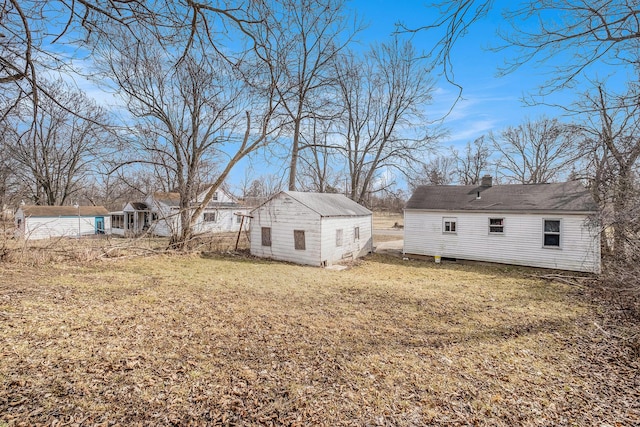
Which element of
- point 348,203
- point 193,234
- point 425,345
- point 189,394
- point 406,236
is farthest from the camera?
point 348,203

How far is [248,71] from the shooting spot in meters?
4.13

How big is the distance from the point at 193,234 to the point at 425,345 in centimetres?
1205

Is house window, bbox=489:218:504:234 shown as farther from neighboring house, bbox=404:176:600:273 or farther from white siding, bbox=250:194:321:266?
white siding, bbox=250:194:321:266

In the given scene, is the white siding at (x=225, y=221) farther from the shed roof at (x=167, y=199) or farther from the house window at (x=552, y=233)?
the house window at (x=552, y=233)

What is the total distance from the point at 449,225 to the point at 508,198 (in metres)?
2.67

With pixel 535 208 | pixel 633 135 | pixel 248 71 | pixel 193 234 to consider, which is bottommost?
pixel 193 234

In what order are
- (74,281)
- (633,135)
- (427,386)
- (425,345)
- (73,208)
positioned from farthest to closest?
(73,208), (74,281), (633,135), (425,345), (427,386)

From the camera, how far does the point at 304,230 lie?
41.3ft

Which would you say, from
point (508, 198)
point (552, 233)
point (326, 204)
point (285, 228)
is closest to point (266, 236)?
point (285, 228)

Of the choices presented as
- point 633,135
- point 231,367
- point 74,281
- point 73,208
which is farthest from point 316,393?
point 73,208

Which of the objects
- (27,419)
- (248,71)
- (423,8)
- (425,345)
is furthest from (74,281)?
(423,8)

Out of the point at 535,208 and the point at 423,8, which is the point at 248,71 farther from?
the point at 535,208

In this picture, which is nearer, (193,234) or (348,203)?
(193,234)

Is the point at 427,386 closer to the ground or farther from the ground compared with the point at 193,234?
closer to the ground
